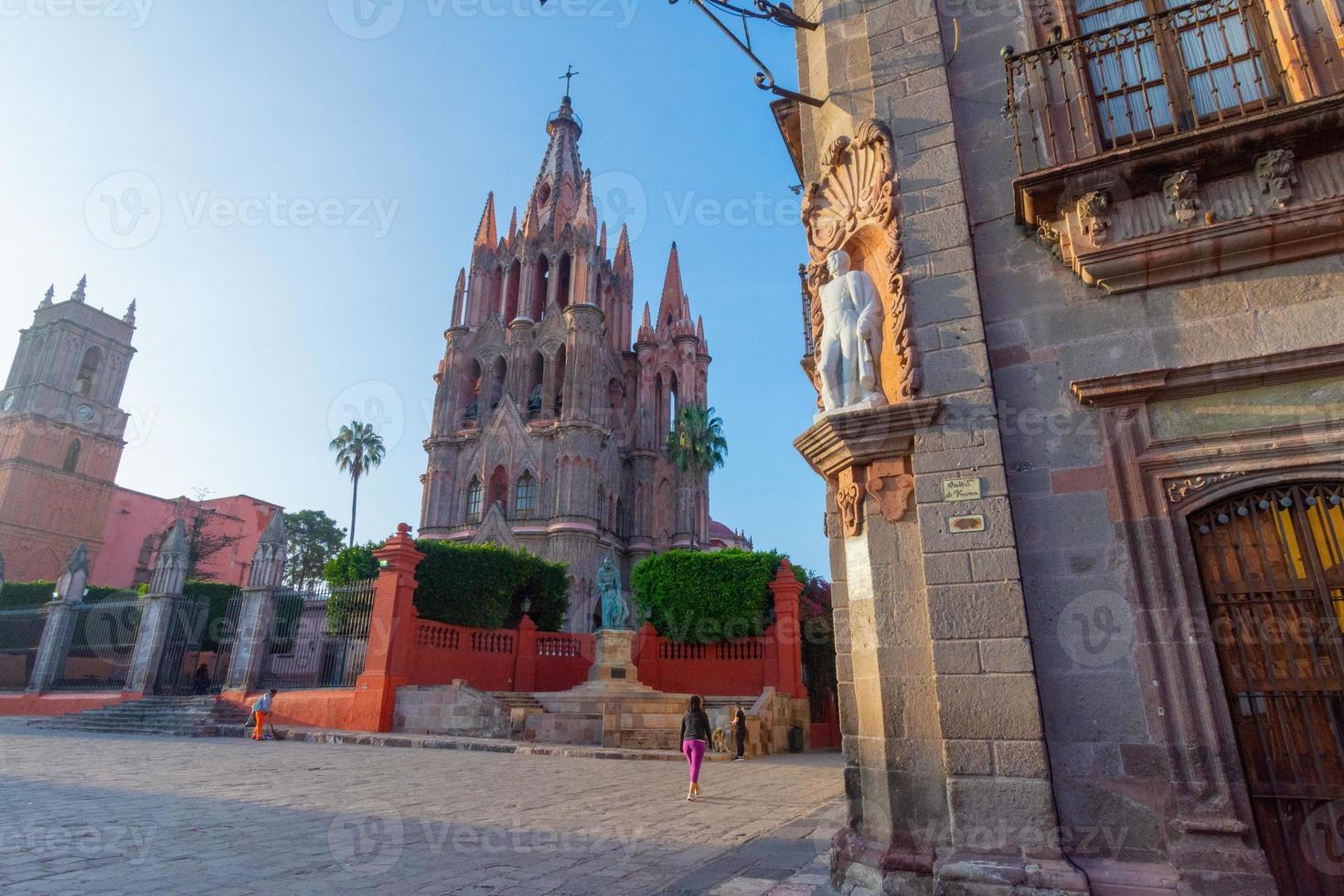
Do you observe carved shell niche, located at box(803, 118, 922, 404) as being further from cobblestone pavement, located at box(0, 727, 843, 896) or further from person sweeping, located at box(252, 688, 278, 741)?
person sweeping, located at box(252, 688, 278, 741)

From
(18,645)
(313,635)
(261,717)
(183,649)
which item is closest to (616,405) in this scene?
(183,649)

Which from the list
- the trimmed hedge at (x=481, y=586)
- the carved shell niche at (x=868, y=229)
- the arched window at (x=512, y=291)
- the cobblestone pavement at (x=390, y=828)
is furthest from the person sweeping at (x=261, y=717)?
the arched window at (x=512, y=291)

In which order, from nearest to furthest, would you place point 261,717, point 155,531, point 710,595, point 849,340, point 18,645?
1. point 849,340
2. point 261,717
3. point 710,595
4. point 18,645
5. point 155,531

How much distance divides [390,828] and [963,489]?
16.8 ft

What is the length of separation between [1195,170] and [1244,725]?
3.60 metres

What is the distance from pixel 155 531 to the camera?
48.8 meters

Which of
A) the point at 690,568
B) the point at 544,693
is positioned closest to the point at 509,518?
the point at 690,568

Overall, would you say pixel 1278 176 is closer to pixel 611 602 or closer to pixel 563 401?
pixel 611 602

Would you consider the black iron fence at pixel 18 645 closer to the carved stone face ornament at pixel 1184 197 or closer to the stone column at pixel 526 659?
the stone column at pixel 526 659

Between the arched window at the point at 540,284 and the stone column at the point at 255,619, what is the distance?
28.1 m

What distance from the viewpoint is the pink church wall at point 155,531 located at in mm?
46938

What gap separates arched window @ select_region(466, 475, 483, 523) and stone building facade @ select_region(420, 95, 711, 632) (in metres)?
0.07

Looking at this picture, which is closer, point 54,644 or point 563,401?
point 54,644

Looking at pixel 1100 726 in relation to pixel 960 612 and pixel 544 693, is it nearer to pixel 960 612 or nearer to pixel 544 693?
pixel 960 612
